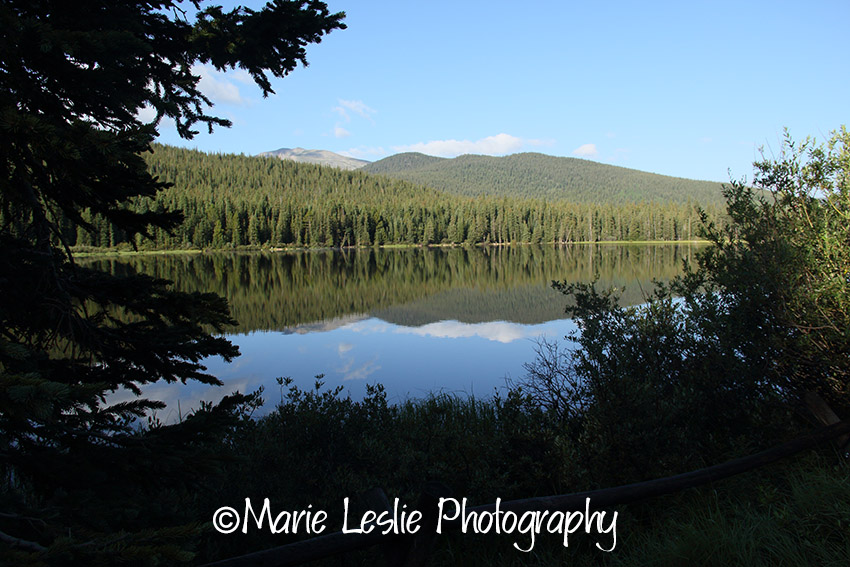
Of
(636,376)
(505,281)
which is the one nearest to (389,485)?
(636,376)

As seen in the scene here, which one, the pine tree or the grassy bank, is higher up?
the pine tree

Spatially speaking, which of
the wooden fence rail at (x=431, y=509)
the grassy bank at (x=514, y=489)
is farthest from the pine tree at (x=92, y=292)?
the grassy bank at (x=514, y=489)

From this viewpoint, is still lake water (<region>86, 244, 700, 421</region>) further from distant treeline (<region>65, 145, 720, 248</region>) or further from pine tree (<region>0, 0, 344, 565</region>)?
distant treeline (<region>65, 145, 720, 248</region>)

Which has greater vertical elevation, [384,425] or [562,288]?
[562,288]

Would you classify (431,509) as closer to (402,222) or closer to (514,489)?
(514,489)

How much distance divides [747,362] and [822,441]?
1.34m

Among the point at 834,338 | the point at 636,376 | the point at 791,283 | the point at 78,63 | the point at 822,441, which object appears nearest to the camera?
the point at 78,63

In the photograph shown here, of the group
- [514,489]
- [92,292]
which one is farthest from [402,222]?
[92,292]

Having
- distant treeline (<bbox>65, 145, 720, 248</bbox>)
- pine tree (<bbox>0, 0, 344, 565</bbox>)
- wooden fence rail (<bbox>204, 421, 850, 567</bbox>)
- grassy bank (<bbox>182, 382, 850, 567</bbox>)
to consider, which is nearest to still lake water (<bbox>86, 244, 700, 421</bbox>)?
A: grassy bank (<bbox>182, 382, 850, 567</bbox>)

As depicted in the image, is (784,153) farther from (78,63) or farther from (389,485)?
(78,63)

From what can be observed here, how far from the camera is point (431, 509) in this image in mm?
3174

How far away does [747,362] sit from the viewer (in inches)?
241

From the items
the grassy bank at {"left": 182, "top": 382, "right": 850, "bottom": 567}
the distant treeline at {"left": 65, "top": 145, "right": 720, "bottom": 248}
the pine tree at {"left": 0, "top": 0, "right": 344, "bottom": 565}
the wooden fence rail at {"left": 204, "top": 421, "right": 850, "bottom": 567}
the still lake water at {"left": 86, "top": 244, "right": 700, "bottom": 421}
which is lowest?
the still lake water at {"left": 86, "top": 244, "right": 700, "bottom": 421}

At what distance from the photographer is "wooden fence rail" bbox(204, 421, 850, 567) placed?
2.78m
